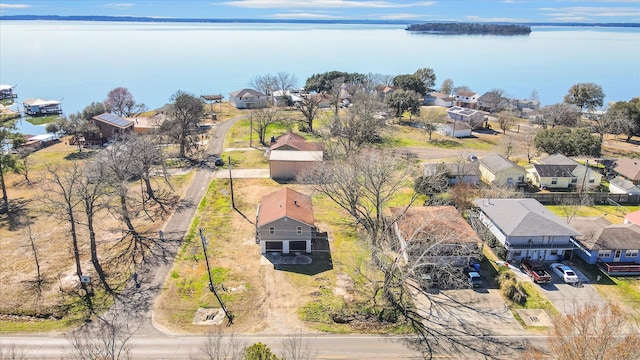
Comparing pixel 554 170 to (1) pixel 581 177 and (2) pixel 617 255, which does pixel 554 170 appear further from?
(2) pixel 617 255

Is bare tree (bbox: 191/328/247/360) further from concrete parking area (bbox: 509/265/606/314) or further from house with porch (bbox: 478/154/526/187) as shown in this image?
house with porch (bbox: 478/154/526/187)

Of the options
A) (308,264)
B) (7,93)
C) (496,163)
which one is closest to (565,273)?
(308,264)

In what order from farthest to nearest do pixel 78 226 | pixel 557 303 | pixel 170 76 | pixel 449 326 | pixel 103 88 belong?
pixel 170 76
pixel 103 88
pixel 78 226
pixel 557 303
pixel 449 326

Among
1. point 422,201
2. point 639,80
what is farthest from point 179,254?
point 639,80

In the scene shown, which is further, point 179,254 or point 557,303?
point 179,254

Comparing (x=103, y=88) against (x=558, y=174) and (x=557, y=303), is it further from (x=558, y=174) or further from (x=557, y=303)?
(x=557, y=303)

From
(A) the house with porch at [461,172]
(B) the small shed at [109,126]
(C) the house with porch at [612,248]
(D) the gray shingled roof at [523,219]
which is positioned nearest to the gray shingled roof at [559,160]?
(A) the house with porch at [461,172]
